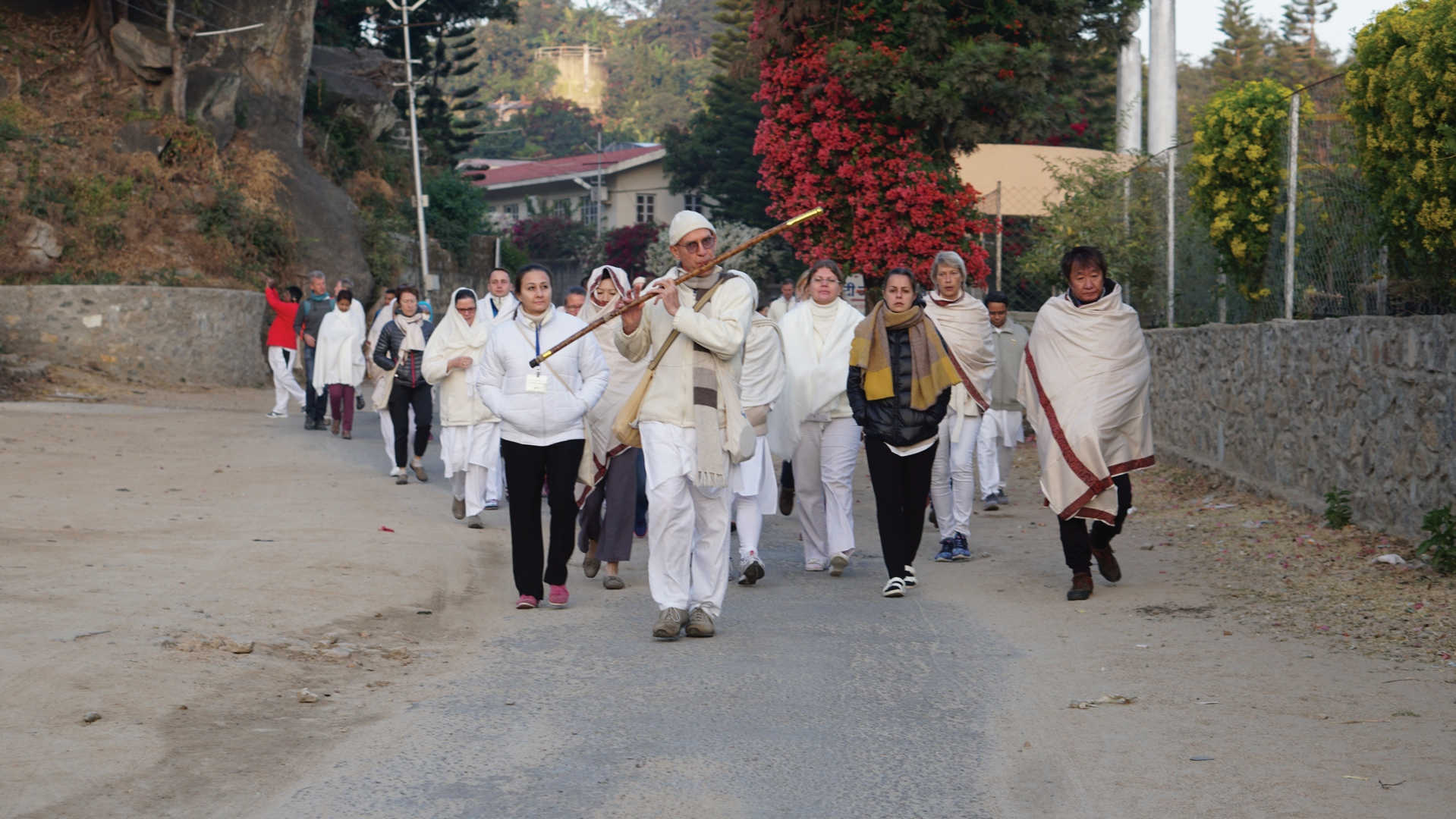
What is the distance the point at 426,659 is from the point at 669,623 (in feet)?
3.65

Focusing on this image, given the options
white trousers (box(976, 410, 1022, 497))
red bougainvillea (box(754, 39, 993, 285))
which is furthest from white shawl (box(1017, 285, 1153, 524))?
red bougainvillea (box(754, 39, 993, 285))

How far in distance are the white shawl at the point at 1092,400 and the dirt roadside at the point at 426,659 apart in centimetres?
66

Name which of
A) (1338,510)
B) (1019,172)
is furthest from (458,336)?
(1019,172)

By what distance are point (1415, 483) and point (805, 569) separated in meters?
3.63

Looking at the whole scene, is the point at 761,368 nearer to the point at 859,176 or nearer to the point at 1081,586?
the point at 1081,586

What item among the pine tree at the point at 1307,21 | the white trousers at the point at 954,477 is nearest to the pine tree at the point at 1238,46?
the pine tree at the point at 1307,21

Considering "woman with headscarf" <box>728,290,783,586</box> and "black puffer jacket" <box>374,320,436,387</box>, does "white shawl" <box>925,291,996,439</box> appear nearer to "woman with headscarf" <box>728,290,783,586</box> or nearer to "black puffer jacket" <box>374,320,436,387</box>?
"woman with headscarf" <box>728,290,783,586</box>

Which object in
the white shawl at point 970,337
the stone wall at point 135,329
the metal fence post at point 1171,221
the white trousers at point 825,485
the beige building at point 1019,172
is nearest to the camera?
the white trousers at point 825,485

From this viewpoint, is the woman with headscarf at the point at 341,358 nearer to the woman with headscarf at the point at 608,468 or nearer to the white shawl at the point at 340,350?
the white shawl at the point at 340,350

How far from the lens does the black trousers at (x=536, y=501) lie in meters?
8.77

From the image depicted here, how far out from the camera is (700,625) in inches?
309

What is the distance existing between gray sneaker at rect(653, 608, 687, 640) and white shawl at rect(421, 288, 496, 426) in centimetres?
532

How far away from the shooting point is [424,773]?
5305mm

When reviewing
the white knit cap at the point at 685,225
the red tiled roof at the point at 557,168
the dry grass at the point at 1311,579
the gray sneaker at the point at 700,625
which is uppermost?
the red tiled roof at the point at 557,168
